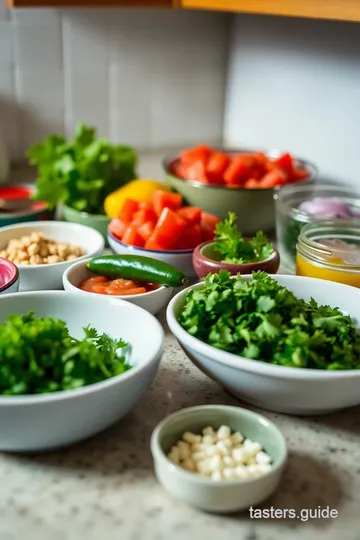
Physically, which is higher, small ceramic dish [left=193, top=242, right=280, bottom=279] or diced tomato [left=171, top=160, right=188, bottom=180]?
diced tomato [left=171, top=160, right=188, bottom=180]

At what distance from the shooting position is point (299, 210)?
4.61 ft

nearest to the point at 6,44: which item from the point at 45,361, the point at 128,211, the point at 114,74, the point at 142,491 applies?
the point at 114,74

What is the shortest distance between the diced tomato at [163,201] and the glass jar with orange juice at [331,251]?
270 millimetres

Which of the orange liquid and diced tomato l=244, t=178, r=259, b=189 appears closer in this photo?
the orange liquid

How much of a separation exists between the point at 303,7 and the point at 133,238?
1.68 feet

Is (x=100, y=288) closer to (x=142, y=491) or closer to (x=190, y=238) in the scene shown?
(x=190, y=238)

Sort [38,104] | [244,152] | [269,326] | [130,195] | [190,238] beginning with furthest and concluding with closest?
[38,104]
[244,152]
[130,195]
[190,238]
[269,326]

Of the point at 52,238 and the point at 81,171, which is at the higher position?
the point at 81,171

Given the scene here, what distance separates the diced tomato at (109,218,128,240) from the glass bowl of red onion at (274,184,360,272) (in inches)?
12.5

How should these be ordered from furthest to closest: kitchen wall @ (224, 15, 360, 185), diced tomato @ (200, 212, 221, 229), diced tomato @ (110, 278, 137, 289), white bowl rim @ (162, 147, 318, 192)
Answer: kitchen wall @ (224, 15, 360, 185) → white bowl rim @ (162, 147, 318, 192) → diced tomato @ (200, 212, 221, 229) → diced tomato @ (110, 278, 137, 289)

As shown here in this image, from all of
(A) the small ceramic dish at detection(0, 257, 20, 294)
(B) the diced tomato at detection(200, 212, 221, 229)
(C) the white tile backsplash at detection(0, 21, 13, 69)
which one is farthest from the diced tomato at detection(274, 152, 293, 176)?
(C) the white tile backsplash at detection(0, 21, 13, 69)

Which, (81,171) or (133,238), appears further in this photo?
(81,171)

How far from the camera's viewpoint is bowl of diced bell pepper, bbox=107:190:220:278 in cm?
130

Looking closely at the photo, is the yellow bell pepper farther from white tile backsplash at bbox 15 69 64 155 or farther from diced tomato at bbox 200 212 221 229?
white tile backsplash at bbox 15 69 64 155
